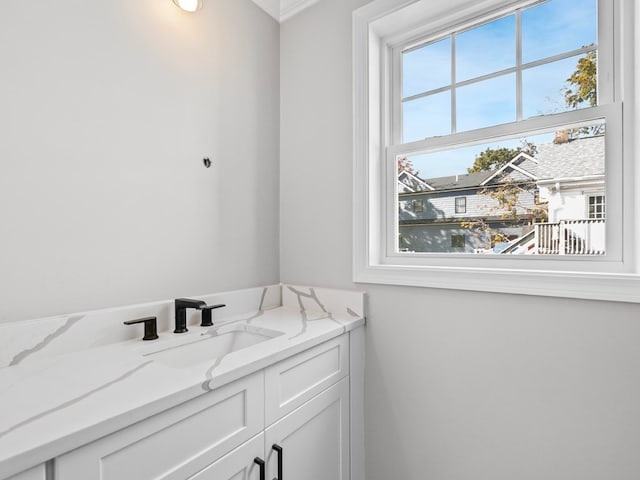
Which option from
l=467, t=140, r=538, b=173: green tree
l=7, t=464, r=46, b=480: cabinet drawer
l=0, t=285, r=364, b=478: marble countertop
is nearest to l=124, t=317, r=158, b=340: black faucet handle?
l=0, t=285, r=364, b=478: marble countertop

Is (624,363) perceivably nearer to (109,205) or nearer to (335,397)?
(335,397)

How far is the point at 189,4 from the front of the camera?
4.35 ft

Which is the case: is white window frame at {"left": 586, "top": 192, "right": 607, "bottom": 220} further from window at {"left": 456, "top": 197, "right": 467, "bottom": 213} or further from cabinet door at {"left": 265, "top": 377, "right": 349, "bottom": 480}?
cabinet door at {"left": 265, "top": 377, "right": 349, "bottom": 480}

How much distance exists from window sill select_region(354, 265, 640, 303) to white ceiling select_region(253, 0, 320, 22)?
4.34 ft

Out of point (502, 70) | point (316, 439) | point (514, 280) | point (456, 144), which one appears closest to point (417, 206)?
point (456, 144)

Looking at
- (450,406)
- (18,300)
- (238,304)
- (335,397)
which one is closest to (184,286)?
(238,304)

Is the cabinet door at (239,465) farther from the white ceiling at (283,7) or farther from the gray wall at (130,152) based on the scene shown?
the white ceiling at (283,7)

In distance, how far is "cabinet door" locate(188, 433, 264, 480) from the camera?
834 mm

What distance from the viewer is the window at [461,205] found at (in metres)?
1.42

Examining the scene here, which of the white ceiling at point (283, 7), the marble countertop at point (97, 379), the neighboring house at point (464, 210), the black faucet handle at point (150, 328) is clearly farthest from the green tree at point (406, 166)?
the black faucet handle at point (150, 328)

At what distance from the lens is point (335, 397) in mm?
1308

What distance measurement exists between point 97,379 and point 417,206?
1284 millimetres

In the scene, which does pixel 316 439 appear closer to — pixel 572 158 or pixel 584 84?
pixel 572 158

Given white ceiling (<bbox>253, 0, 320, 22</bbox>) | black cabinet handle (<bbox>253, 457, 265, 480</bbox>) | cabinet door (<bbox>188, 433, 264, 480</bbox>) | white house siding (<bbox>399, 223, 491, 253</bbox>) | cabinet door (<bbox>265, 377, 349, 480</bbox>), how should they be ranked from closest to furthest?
cabinet door (<bbox>188, 433, 264, 480</bbox>) < black cabinet handle (<bbox>253, 457, 265, 480</bbox>) < cabinet door (<bbox>265, 377, 349, 480</bbox>) < white house siding (<bbox>399, 223, 491, 253</bbox>) < white ceiling (<bbox>253, 0, 320, 22</bbox>)
